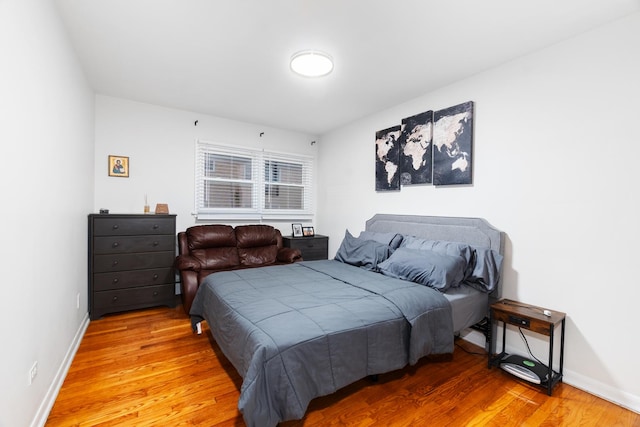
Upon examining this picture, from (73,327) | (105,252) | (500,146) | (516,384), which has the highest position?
(500,146)

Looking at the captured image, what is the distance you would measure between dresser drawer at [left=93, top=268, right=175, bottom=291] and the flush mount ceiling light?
2.86 m

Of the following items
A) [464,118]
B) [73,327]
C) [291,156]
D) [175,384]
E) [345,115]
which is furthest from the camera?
[291,156]

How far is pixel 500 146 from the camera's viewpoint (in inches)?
105

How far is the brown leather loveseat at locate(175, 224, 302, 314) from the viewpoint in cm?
368

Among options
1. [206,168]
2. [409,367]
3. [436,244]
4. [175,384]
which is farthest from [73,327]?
[436,244]

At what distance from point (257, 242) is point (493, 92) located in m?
3.40

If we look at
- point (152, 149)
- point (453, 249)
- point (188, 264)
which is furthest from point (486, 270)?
point (152, 149)

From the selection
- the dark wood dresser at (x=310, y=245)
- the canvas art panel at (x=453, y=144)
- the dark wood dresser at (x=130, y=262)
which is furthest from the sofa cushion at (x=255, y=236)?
the canvas art panel at (x=453, y=144)

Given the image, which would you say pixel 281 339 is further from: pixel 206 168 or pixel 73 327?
pixel 206 168

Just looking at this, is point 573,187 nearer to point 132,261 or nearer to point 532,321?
point 532,321

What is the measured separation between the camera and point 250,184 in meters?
4.71

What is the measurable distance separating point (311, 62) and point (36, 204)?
2131mm

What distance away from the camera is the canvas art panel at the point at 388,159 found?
3.67 metres

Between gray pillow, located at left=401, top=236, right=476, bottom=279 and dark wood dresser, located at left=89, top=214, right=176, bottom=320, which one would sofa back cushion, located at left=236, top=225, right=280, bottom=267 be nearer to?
Answer: dark wood dresser, located at left=89, top=214, right=176, bottom=320
